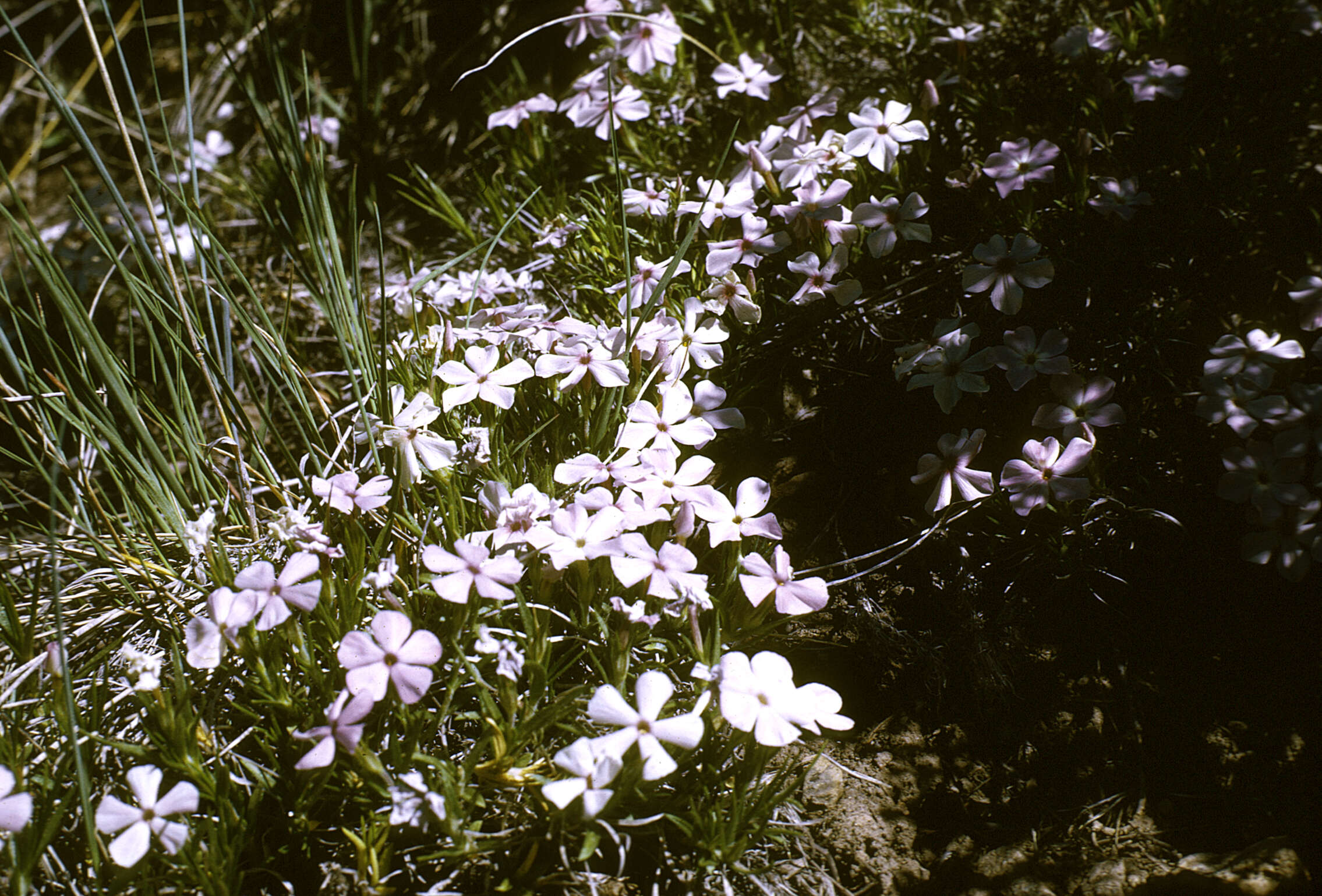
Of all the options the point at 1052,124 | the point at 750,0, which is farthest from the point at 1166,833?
the point at 750,0

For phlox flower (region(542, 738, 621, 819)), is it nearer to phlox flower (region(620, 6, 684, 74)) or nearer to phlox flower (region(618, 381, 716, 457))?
phlox flower (region(618, 381, 716, 457))

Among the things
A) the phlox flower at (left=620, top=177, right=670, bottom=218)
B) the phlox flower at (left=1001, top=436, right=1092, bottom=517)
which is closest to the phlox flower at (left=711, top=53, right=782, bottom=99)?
the phlox flower at (left=620, top=177, right=670, bottom=218)

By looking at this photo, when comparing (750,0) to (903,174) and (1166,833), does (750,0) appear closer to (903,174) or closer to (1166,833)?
(903,174)

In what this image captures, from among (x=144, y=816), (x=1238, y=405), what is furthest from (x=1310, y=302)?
(x=144, y=816)

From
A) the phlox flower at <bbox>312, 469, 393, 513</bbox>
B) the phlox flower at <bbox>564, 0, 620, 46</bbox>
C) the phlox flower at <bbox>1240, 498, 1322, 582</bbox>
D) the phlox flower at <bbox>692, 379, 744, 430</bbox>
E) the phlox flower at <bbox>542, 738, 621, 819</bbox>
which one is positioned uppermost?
the phlox flower at <bbox>564, 0, 620, 46</bbox>

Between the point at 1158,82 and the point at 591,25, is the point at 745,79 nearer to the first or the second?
the point at 591,25
